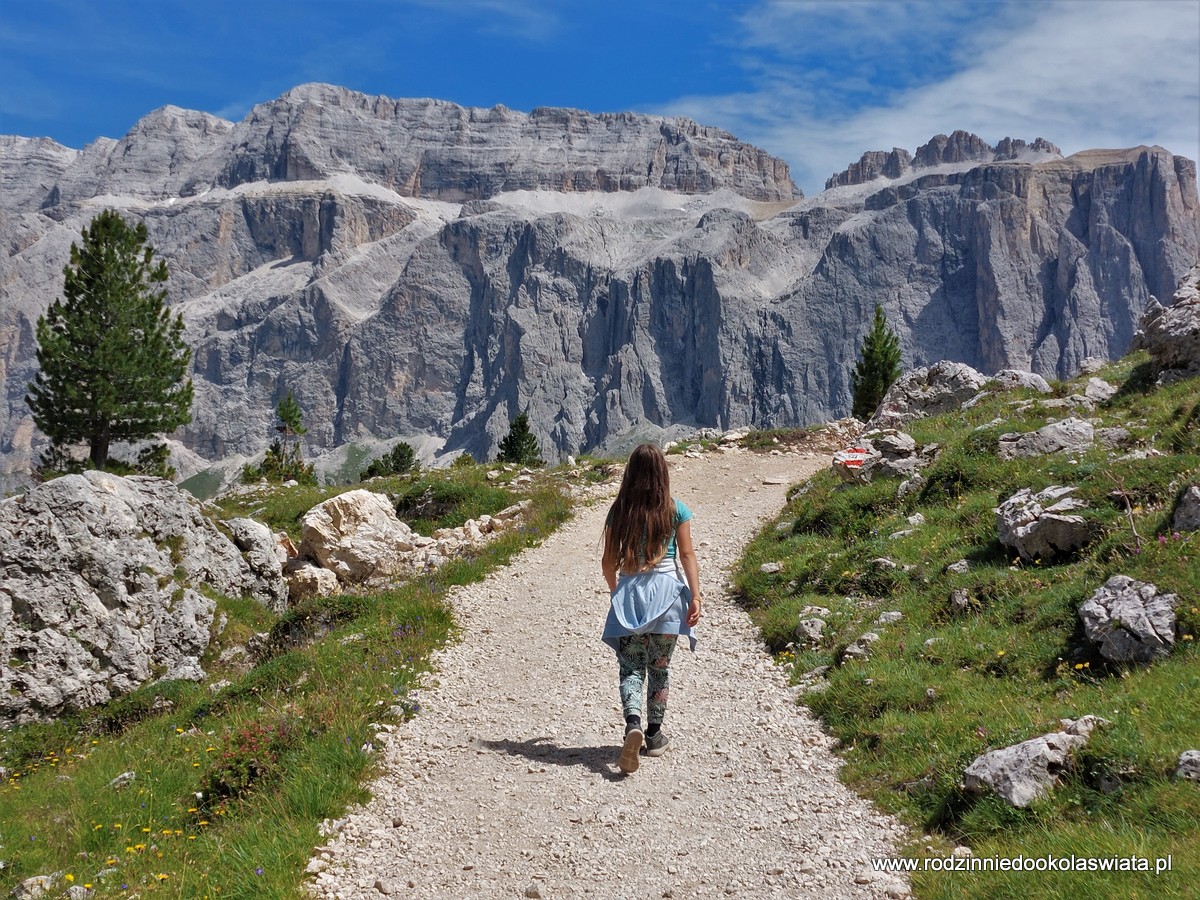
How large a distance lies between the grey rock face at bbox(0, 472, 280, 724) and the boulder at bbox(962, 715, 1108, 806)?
1193 cm

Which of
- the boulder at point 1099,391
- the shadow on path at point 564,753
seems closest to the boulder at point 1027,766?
the shadow on path at point 564,753

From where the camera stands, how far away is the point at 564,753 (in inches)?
326

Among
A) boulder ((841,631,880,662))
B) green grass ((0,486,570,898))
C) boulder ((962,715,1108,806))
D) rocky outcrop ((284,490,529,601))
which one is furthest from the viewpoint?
rocky outcrop ((284,490,529,601))

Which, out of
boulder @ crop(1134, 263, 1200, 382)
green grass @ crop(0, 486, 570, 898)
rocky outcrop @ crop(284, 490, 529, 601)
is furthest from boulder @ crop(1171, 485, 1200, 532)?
rocky outcrop @ crop(284, 490, 529, 601)

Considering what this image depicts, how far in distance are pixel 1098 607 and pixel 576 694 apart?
5.73 meters

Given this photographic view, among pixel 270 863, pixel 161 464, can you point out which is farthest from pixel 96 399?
pixel 270 863

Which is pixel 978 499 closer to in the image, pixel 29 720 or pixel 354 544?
pixel 354 544

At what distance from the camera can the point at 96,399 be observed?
36562 mm

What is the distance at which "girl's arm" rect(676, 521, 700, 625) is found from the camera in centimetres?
794

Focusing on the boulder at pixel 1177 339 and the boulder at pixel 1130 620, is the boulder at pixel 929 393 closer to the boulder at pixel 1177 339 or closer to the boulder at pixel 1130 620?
the boulder at pixel 1177 339

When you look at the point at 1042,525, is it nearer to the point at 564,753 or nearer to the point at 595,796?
the point at 564,753

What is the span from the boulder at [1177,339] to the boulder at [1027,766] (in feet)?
46.5

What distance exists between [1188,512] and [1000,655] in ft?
8.33

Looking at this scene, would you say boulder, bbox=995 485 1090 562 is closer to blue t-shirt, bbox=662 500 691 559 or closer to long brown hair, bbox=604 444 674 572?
blue t-shirt, bbox=662 500 691 559
